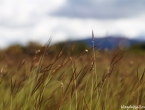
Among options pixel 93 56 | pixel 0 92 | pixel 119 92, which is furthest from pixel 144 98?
pixel 0 92

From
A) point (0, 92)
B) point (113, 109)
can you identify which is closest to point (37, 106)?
point (113, 109)

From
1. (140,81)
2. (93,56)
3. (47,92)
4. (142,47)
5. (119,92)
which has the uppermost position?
(93,56)

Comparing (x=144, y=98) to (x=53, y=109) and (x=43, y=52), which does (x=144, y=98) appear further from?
(x=43, y=52)

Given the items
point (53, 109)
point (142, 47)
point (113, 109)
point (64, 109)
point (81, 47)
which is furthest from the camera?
point (142, 47)

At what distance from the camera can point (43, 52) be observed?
204 cm

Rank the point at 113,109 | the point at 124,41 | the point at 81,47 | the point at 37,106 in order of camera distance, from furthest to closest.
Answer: the point at 81,47, the point at 113,109, the point at 124,41, the point at 37,106

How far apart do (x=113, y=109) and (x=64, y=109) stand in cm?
46

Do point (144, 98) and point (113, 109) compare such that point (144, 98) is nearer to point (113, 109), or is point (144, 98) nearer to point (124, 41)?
point (113, 109)

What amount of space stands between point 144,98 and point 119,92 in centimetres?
23

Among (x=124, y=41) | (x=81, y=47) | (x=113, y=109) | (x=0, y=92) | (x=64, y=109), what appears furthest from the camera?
(x=81, y=47)

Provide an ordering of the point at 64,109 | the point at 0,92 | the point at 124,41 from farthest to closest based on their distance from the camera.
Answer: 1. the point at 0,92
2. the point at 64,109
3. the point at 124,41

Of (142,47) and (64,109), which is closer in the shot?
(64,109)

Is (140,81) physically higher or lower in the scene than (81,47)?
higher

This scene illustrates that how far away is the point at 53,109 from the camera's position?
2305 millimetres
